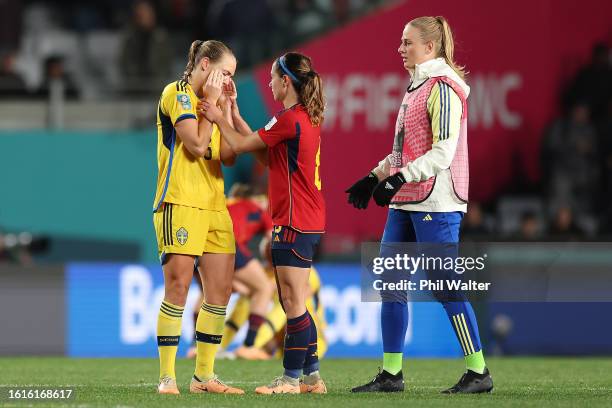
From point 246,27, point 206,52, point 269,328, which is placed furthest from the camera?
point 246,27

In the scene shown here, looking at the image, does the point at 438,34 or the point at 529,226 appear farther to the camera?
the point at 529,226

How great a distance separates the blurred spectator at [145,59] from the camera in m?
15.5

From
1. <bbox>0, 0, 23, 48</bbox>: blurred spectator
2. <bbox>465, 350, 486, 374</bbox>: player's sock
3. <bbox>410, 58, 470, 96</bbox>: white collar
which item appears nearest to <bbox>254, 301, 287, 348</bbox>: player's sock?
<bbox>465, 350, 486, 374</bbox>: player's sock

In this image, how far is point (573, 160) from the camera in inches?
599

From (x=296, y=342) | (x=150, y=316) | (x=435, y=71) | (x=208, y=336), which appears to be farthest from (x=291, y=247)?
(x=150, y=316)

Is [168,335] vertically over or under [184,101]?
under

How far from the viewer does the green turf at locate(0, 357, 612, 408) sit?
23.1 ft

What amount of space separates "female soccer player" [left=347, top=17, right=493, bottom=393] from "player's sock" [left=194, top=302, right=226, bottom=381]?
849mm

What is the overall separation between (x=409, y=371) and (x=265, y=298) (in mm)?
2145

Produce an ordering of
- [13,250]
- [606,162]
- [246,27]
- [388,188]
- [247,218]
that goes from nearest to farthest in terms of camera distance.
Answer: [388,188] → [247,218] → [13,250] → [606,162] → [246,27]

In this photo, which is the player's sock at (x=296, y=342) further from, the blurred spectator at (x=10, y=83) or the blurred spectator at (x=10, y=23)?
the blurred spectator at (x=10, y=23)

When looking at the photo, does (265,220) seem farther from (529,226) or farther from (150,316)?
(529,226)

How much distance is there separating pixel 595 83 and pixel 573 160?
100cm

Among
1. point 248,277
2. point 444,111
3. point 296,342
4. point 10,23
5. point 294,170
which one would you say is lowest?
point 296,342
